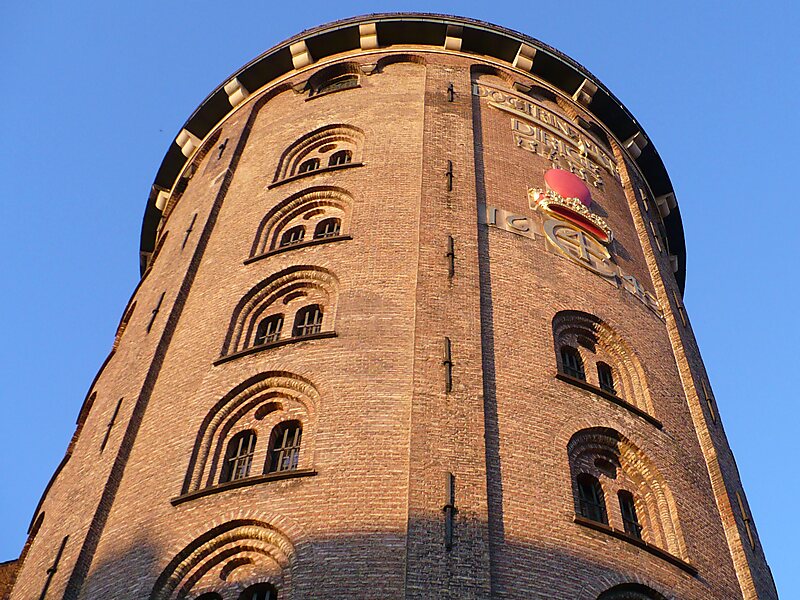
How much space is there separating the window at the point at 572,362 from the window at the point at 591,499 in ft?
7.74

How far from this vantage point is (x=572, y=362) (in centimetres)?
1842

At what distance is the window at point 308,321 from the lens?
18.2 meters

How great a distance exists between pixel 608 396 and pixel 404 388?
3.85 m

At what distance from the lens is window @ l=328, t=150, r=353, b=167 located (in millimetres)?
23422

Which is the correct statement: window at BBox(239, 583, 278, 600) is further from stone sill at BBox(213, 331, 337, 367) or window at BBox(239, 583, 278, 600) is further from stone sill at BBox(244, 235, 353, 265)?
stone sill at BBox(244, 235, 353, 265)

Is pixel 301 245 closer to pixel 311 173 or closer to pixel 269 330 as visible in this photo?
pixel 269 330

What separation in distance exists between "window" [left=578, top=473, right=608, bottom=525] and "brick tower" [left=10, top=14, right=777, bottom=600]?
0.05 metres

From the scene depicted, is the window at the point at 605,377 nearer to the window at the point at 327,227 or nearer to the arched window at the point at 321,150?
the window at the point at 327,227

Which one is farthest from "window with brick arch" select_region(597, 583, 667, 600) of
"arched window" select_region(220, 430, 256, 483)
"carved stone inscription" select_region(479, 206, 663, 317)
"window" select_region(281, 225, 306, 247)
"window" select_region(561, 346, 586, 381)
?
"window" select_region(281, 225, 306, 247)

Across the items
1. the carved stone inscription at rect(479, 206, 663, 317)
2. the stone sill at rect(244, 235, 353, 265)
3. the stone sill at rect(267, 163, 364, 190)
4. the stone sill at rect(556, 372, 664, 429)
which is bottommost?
the stone sill at rect(556, 372, 664, 429)

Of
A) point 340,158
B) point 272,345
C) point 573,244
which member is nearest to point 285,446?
point 272,345

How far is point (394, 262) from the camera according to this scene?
18422mm

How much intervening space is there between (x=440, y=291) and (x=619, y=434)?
12.5 feet

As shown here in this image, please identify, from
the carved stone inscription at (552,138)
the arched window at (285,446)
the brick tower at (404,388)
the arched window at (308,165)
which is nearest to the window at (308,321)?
the brick tower at (404,388)
